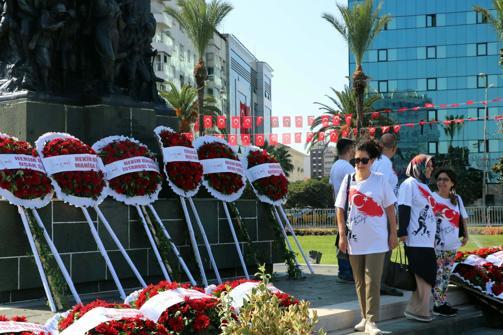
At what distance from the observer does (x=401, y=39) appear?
77750 millimetres

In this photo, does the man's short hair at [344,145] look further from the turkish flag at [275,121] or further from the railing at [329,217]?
the railing at [329,217]

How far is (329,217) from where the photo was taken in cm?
4125

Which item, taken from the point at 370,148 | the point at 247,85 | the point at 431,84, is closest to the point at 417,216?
the point at 370,148

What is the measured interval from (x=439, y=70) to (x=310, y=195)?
19783 millimetres

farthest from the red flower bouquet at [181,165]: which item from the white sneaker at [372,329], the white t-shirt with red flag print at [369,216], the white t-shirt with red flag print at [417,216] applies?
the white sneaker at [372,329]

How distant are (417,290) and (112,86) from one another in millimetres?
5142

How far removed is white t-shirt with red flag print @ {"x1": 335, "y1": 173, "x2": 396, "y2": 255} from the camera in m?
7.05

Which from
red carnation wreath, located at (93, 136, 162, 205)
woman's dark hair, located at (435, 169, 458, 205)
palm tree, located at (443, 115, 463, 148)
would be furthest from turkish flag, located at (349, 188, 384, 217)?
palm tree, located at (443, 115, 463, 148)

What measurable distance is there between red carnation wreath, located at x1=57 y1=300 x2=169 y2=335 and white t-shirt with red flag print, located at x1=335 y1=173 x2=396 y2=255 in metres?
2.66

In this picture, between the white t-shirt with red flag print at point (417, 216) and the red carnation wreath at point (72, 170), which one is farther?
the red carnation wreath at point (72, 170)

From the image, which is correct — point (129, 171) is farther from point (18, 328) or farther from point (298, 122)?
point (298, 122)

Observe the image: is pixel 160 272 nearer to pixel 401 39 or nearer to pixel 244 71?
pixel 401 39

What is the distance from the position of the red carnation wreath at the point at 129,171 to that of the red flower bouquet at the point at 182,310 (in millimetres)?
3330

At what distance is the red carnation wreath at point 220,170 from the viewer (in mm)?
10133
